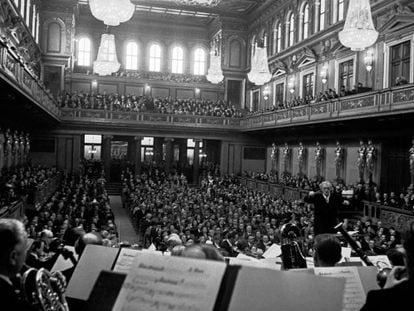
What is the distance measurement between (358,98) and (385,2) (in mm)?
5888

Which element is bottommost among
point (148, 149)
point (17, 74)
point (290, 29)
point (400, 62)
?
point (148, 149)

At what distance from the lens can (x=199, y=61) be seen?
48750 millimetres

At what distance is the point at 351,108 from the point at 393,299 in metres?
21.6

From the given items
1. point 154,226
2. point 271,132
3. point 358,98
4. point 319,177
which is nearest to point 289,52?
point 271,132

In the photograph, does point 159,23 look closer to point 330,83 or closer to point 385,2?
point 330,83

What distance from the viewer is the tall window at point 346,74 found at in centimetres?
2781

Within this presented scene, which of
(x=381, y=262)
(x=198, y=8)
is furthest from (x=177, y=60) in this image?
(x=381, y=262)

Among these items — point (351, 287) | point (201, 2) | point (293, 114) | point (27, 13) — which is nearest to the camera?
point (351, 287)

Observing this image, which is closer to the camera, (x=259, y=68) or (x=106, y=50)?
(x=106, y=50)

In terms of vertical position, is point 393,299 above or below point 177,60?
below

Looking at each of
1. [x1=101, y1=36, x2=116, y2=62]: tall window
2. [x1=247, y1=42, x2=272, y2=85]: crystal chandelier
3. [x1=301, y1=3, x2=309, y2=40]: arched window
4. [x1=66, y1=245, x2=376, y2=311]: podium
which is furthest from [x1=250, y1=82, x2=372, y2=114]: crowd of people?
[x1=66, y1=245, x2=376, y2=311]: podium

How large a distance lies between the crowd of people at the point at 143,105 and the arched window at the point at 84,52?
571 cm

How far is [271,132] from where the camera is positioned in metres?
37.3

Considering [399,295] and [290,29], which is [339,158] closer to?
[290,29]
